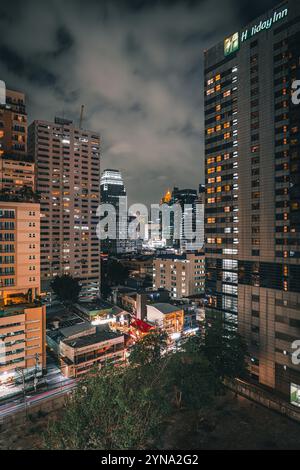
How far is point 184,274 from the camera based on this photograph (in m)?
109

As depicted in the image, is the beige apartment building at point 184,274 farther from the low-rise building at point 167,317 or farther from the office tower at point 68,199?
the office tower at point 68,199

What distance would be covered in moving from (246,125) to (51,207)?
88321 millimetres

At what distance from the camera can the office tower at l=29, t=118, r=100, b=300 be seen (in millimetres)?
116625

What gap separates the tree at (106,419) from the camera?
1021 inches

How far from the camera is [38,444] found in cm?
3672

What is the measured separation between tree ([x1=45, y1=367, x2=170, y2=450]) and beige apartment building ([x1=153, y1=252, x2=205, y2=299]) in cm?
7585

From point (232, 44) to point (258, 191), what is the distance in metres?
32.0

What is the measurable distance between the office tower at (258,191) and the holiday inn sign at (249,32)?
0.18 metres

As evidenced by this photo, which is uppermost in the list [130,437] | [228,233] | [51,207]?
[51,207]

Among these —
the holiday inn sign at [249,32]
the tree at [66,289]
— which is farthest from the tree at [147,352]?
the holiday inn sign at [249,32]

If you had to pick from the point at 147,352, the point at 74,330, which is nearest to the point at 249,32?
the point at 147,352

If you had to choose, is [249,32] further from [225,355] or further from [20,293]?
[20,293]
